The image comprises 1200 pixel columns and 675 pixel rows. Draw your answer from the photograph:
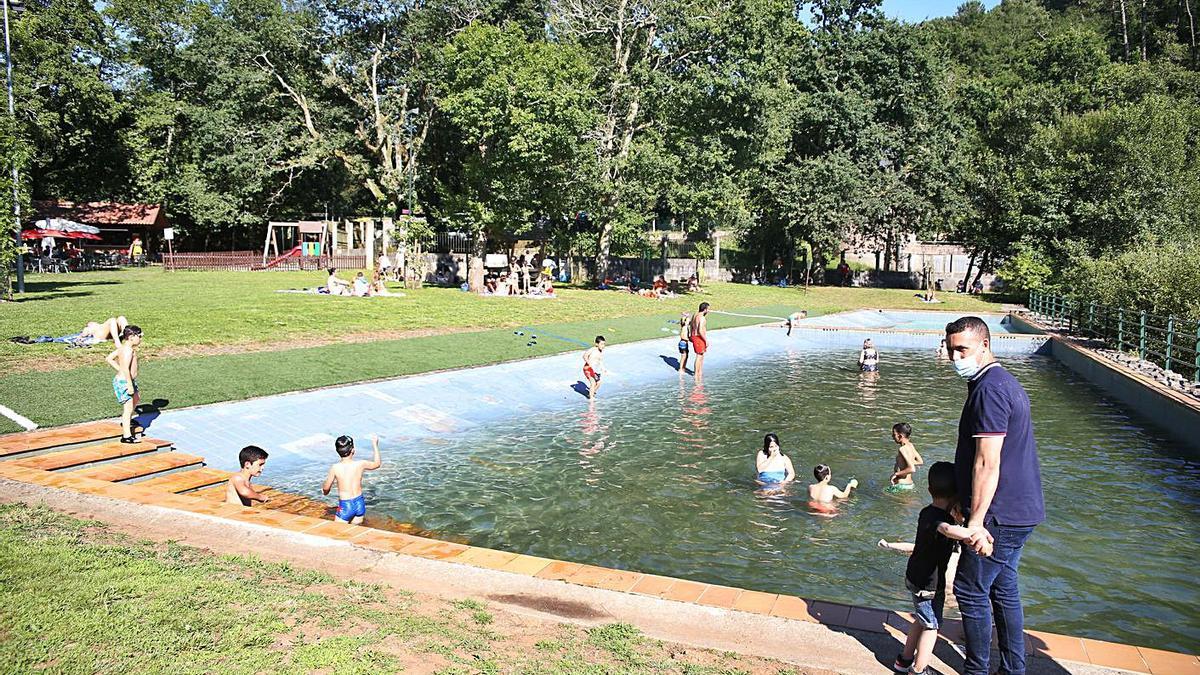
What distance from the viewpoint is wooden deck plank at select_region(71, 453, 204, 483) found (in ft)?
29.1

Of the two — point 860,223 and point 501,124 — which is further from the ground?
point 501,124

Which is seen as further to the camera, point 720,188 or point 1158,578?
point 720,188

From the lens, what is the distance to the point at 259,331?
1952 centimetres

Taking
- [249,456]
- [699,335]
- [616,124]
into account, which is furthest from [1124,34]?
[249,456]

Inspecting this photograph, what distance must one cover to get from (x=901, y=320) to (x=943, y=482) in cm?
3344

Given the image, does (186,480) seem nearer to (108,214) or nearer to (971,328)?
(971,328)

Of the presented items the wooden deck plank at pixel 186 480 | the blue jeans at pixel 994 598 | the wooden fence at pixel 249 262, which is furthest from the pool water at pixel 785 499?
the wooden fence at pixel 249 262

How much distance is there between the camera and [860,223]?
46.8 meters

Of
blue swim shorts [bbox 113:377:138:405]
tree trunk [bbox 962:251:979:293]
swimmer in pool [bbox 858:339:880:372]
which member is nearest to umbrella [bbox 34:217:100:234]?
blue swim shorts [bbox 113:377:138:405]

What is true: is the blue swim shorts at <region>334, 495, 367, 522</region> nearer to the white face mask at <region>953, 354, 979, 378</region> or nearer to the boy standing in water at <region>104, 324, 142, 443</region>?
the boy standing in water at <region>104, 324, 142, 443</region>

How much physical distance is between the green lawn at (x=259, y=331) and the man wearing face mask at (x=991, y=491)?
11493 mm

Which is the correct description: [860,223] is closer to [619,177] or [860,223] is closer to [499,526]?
[619,177]

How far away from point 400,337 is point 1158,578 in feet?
55.7

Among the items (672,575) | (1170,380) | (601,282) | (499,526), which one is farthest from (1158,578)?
(601,282)
